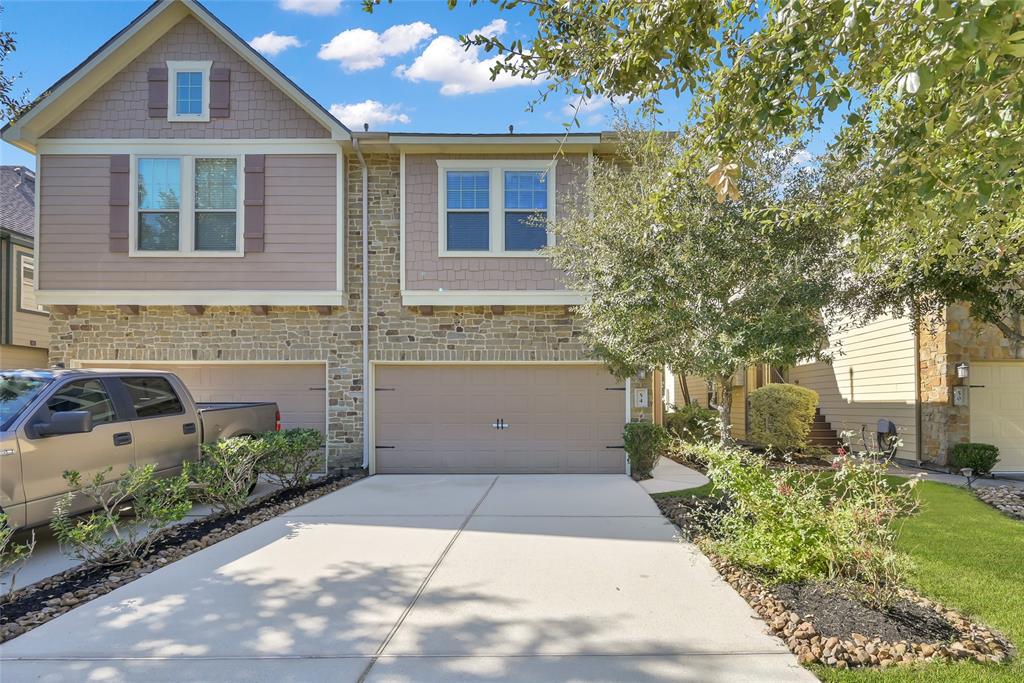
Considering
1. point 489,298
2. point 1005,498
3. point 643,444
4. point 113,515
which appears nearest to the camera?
point 113,515

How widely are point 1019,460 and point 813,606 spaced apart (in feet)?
33.7

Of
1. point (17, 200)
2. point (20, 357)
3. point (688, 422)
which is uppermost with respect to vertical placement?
point (17, 200)

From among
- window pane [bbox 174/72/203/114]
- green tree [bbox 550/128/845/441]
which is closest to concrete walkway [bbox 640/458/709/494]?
green tree [bbox 550/128/845/441]

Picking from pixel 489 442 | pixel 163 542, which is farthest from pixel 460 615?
pixel 489 442

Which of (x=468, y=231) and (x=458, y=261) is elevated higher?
(x=468, y=231)

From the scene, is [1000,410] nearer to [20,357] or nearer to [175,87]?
[175,87]

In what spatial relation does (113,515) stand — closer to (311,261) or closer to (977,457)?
(311,261)

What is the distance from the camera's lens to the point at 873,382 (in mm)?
13281

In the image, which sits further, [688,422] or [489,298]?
[688,422]

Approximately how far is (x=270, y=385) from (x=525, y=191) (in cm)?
567

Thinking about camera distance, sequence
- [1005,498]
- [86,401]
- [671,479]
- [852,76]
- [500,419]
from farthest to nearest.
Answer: [500,419] < [671,479] < [1005,498] < [86,401] < [852,76]

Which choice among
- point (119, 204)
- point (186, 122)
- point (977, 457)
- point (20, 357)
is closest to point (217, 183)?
point (186, 122)

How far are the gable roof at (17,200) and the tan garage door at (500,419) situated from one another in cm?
1062

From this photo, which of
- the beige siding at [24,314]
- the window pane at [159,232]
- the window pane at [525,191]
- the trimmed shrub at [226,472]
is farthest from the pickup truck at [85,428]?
the beige siding at [24,314]
